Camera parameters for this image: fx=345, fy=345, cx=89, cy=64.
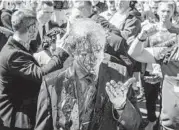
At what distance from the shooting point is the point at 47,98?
7.02 ft

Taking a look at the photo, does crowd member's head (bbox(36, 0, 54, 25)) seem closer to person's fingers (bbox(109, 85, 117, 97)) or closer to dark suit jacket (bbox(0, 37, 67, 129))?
dark suit jacket (bbox(0, 37, 67, 129))

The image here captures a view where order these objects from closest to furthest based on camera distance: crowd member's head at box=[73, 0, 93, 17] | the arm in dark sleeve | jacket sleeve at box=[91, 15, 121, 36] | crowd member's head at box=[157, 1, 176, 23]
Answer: crowd member's head at box=[157, 1, 176, 23], jacket sleeve at box=[91, 15, 121, 36], crowd member's head at box=[73, 0, 93, 17], the arm in dark sleeve

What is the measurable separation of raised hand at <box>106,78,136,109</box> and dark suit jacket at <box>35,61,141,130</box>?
0.10 feet

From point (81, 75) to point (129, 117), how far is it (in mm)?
398

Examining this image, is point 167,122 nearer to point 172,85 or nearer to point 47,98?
point 172,85

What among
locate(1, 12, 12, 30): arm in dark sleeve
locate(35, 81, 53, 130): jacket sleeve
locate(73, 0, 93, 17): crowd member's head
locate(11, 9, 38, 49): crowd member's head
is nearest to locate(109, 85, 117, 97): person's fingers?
locate(35, 81, 53, 130): jacket sleeve

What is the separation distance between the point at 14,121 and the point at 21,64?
0.47m

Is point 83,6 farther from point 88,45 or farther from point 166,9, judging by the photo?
point 88,45

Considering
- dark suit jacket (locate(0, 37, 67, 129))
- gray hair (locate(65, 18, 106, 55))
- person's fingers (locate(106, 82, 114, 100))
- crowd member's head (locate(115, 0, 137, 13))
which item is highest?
gray hair (locate(65, 18, 106, 55))

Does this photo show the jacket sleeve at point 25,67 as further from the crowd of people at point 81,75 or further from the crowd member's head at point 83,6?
the crowd member's head at point 83,6

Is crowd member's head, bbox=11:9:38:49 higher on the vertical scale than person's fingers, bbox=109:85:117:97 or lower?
higher

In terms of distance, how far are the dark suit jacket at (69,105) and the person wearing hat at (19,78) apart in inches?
22.1

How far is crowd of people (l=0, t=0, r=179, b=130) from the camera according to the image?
2.15 m

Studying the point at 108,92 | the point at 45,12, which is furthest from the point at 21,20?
the point at 45,12
